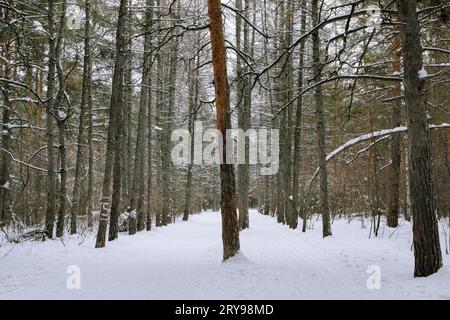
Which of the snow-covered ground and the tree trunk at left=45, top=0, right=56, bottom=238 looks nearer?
the snow-covered ground

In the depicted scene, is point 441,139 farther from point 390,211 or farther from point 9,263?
point 9,263

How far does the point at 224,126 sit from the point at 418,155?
3.92m

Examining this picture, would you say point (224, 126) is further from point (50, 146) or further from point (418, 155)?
point (50, 146)

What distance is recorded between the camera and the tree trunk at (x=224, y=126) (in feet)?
26.7

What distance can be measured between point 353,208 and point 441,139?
5583 mm

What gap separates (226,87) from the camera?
27.3 feet

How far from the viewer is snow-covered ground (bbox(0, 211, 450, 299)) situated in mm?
5492

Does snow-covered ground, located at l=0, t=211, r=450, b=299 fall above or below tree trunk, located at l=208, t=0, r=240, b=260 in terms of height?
below

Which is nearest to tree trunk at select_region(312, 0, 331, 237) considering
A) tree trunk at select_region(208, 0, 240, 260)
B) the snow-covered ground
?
the snow-covered ground

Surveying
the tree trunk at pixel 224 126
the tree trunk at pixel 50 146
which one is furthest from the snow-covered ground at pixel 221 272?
the tree trunk at pixel 50 146

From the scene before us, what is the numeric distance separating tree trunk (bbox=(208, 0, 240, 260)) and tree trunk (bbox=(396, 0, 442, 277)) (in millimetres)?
3654

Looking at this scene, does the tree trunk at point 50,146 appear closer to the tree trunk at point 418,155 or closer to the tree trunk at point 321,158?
the tree trunk at point 321,158

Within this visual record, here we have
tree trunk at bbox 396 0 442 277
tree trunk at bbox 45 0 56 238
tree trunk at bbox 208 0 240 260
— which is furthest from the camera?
tree trunk at bbox 45 0 56 238

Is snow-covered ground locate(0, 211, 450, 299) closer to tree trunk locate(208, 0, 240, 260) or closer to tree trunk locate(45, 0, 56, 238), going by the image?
tree trunk locate(208, 0, 240, 260)
